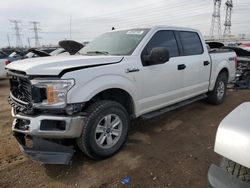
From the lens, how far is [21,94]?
3184 millimetres

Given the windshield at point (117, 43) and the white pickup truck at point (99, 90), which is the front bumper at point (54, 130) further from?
the windshield at point (117, 43)

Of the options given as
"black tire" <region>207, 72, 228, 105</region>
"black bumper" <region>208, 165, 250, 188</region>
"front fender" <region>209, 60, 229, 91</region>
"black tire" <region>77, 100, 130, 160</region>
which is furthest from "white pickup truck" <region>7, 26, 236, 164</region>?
"black bumper" <region>208, 165, 250, 188</region>

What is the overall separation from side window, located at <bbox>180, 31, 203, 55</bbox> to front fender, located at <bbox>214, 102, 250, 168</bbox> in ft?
10.6

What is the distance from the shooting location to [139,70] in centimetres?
354

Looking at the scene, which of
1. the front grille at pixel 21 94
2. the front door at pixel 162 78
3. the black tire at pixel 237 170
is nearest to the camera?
the black tire at pixel 237 170

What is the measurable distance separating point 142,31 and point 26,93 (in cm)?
213

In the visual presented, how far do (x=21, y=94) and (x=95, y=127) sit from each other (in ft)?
3.76

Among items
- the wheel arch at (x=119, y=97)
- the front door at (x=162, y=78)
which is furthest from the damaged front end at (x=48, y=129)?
the front door at (x=162, y=78)

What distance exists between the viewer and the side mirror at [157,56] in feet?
11.4

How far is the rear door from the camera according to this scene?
4.55 metres

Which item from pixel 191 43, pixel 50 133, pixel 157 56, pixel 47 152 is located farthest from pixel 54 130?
pixel 191 43

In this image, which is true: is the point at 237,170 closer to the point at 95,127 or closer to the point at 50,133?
the point at 95,127

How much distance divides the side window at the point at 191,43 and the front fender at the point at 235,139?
322 centimetres

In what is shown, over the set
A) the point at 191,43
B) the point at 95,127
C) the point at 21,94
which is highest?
the point at 191,43
